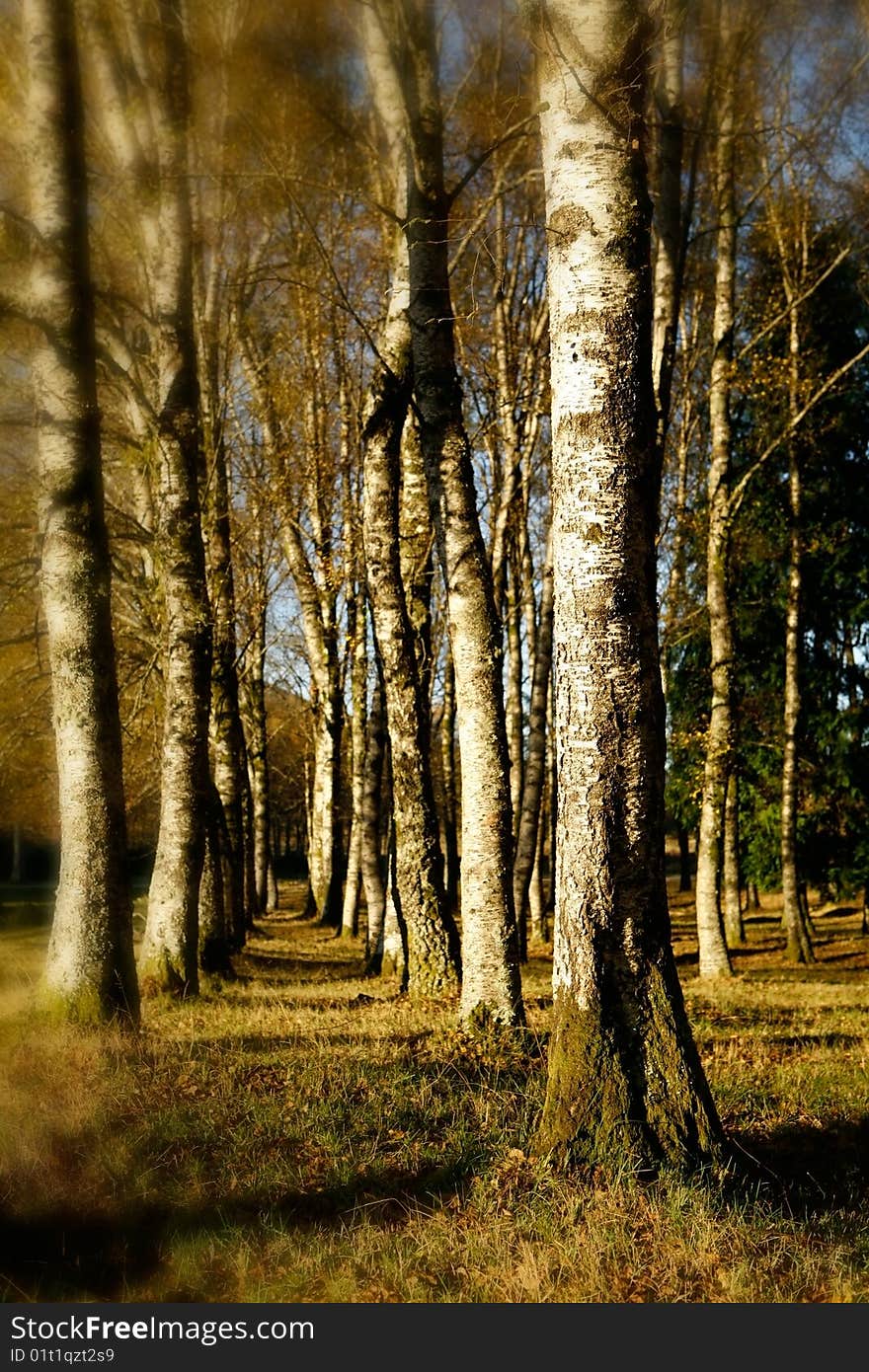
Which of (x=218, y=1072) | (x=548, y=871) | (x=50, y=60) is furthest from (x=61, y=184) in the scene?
(x=548, y=871)

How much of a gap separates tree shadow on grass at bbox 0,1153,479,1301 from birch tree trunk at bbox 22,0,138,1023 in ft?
10.6

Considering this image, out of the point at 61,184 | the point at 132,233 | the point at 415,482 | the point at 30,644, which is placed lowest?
the point at 30,644

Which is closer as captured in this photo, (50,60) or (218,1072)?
(218,1072)

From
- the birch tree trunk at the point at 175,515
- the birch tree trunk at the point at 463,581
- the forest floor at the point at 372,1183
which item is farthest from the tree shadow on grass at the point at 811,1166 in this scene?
the birch tree trunk at the point at 175,515

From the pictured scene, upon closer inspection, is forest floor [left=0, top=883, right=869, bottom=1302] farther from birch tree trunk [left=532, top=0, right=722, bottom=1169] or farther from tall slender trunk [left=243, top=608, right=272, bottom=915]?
tall slender trunk [left=243, top=608, right=272, bottom=915]

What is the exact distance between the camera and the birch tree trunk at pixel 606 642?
14.7ft

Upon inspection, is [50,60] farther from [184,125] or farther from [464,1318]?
[464,1318]

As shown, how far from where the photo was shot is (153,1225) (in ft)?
13.2

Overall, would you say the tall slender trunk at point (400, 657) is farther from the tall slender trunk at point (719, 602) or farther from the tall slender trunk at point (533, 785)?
the tall slender trunk at point (719, 602)

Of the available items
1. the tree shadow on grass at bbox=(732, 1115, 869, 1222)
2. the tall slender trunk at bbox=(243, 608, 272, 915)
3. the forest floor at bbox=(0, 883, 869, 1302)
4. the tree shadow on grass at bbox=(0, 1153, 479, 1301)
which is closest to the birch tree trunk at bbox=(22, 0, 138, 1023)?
the forest floor at bbox=(0, 883, 869, 1302)

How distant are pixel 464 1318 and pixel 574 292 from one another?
4245 mm

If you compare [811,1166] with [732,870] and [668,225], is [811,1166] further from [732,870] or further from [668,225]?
[732,870]

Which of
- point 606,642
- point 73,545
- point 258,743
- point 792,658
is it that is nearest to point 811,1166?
point 606,642

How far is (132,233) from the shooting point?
476 inches
